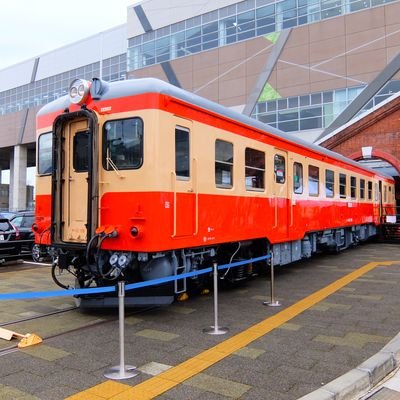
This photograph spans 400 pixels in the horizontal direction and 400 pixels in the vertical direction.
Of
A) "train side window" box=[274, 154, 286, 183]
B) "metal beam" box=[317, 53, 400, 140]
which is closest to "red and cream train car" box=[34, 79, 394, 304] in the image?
"train side window" box=[274, 154, 286, 183]

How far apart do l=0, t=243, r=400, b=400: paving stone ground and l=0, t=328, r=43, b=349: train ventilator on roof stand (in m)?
0.14

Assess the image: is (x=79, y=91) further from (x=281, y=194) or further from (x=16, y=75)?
(x=16, y=75)

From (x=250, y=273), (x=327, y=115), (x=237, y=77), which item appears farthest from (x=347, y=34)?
(x=250, y=273)

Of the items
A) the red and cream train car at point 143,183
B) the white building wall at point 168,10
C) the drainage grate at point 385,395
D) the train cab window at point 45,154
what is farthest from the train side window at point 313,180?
the white building wall at point 168,10

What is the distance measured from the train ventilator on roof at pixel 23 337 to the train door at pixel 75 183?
151 centimetres

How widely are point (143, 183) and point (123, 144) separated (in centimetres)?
68

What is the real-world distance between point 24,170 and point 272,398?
56985 millimetres

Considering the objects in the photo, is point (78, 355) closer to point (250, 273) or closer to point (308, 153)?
point (250, 273)

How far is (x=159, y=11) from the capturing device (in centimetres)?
4628

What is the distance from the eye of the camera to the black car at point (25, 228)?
13.0 m

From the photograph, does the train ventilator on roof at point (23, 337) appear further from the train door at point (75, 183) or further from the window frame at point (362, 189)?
the window frame at point (362, 189)

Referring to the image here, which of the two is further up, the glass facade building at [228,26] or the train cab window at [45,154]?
the glass facade building at [228,26]

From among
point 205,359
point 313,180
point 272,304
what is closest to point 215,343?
point 205,359

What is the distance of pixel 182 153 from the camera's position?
6465 millimetres
